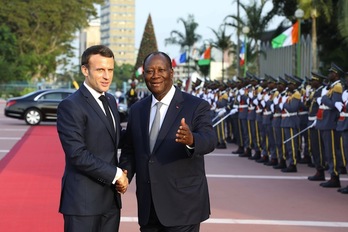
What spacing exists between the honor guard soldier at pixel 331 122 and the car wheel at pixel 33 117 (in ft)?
55.8

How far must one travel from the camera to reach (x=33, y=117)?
29.1 metres

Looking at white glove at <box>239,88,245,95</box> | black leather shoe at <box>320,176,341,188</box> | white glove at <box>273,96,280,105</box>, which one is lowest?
black leather shoe at <box>320,176,341,188</box>

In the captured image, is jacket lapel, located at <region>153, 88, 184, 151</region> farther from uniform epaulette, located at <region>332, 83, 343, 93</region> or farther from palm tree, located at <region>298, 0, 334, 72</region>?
palm tree, located at <region>298, 0, 334, 72</region>

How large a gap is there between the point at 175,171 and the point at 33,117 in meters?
24.3

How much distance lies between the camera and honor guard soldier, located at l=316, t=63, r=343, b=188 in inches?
517

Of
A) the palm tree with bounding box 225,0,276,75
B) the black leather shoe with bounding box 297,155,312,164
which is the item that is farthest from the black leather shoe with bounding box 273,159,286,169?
the palm tree with bounding box 225,0,276,75

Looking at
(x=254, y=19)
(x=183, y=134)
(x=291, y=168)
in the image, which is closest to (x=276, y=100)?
(x=291, y=168)

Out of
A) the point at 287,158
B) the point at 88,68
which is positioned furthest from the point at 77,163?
the point at 287,158

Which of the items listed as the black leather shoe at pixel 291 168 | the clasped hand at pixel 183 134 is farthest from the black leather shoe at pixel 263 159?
the clasped hand at pixel 183 134

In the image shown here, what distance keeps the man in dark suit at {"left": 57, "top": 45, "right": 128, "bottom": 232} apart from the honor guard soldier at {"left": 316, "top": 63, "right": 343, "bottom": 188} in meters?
8.20

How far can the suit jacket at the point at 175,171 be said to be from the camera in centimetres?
532

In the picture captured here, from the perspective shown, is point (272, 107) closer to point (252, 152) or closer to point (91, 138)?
point (252, 152)

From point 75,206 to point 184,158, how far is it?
0.76m

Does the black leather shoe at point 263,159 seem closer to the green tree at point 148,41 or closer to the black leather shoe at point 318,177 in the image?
Answer: the black leather shoe at point 318,177
